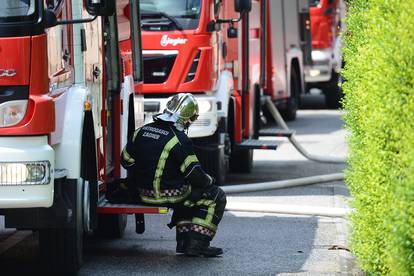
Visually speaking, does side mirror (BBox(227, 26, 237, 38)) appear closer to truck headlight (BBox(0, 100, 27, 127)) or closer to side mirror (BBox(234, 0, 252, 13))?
side mirror (BBox(234, 0, 252, 13))

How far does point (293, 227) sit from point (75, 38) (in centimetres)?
364

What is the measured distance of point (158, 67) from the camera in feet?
43.2

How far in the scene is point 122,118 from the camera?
9.84m

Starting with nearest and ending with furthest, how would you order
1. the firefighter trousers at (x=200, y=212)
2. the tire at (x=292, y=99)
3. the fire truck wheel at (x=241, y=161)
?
the firefighter trousers at (x=200, y=212) < the fire truck wheel at (x=241, y=161) < the tire at (x=292, y=99)

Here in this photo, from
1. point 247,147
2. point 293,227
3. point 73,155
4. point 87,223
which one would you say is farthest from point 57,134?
point 247,147

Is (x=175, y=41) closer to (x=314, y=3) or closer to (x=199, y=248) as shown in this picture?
(x=199, y=248)

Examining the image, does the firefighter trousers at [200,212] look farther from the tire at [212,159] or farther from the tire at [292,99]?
the tire at [292,99]

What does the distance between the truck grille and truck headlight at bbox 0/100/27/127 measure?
5.81 m

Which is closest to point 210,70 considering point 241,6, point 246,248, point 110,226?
point 241,6

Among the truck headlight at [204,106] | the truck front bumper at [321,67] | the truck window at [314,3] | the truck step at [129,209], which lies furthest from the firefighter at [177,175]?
the truck window at [314,3]

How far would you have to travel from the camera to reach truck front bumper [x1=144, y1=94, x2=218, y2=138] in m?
13.0

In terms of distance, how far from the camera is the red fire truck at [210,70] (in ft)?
42.9

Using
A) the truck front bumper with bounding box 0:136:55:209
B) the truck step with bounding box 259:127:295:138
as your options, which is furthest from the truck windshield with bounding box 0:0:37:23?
the truck step with bounding box 259:127:295:138

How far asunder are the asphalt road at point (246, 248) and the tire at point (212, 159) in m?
0.46
